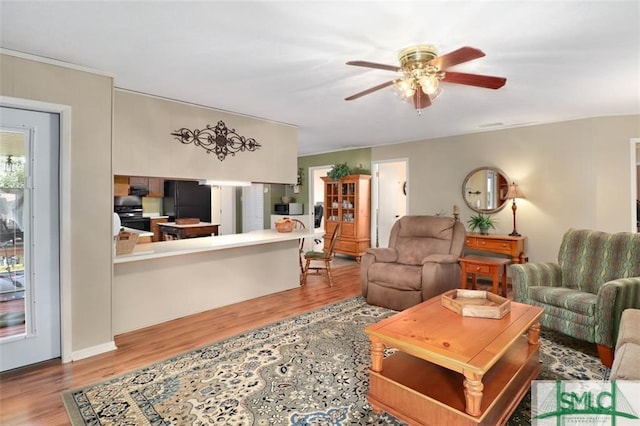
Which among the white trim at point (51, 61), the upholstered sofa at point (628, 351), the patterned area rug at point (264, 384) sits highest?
the white trim at point (51, 61)

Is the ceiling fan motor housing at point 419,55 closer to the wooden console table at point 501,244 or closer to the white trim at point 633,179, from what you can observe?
the wooden console table at point 501,244

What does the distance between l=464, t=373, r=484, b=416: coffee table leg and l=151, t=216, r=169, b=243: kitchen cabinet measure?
6.15 metres

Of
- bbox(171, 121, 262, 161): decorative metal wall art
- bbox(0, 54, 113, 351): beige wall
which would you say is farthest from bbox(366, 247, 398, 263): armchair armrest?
bbox(0, 54, 113, 351): beige wall

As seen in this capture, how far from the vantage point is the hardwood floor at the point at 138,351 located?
2.10m

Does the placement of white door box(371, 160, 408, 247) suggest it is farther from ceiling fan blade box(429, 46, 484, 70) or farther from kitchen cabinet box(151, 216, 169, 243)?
ceiling fan blade box(429, 46, 484, 70)

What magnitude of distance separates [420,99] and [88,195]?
2719mm

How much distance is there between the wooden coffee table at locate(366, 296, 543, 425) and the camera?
168 centimetres

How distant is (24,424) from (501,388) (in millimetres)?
2693

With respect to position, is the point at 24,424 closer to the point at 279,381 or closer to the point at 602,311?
the point at 279,381

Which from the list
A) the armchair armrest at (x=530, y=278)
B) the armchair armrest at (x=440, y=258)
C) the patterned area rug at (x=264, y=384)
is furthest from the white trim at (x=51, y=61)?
the armchair armrest at (x=530, y=278)

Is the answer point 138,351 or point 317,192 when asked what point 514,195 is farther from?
point 317,192

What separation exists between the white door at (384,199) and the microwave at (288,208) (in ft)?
5.95

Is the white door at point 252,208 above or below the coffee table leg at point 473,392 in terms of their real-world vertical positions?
above

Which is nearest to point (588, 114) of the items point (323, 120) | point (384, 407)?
point (323, 120)
